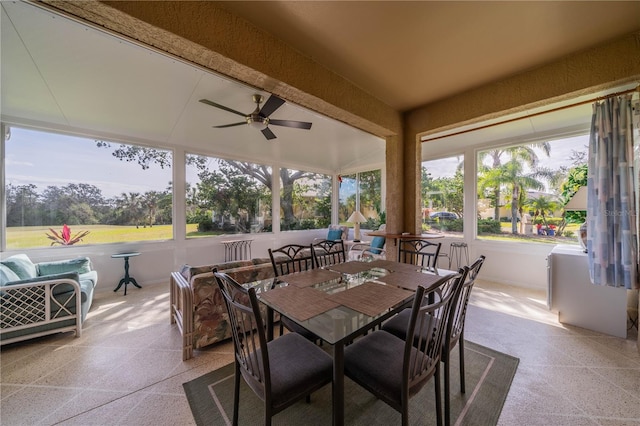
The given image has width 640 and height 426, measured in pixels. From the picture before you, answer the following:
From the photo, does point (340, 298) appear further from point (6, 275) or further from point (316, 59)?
point (6, 275)

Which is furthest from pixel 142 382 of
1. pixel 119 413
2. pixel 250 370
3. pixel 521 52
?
pixel 521 52

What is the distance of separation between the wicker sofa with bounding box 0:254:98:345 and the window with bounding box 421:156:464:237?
565 centimetres

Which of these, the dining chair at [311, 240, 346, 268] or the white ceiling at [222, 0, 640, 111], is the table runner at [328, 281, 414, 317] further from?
the white ceiling at [222, 0, 640, 111]

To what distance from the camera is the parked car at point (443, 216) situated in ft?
15.3

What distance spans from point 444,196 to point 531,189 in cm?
135

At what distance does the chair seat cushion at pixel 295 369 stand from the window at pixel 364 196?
445 centimetres

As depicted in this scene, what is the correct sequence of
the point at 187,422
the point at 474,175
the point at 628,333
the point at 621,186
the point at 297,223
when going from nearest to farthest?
the point at 187,422
the point at 621,186
the point at 628,333
the point at 474,175
the point at 297,223

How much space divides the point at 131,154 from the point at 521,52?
18.2 ft

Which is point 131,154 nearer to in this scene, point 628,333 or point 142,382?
point 142,382

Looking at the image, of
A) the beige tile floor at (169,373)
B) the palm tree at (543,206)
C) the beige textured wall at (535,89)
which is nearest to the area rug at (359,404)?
the beige tile floor at (169,373)

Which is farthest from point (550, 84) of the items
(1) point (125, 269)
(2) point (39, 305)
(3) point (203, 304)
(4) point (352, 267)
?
(1) point (125, 269)

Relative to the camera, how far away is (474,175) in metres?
4.35

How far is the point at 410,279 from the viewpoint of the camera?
1797 millimetres

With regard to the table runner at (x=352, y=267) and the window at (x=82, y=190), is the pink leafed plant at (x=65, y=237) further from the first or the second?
the table runner at (x=352, y=267)
